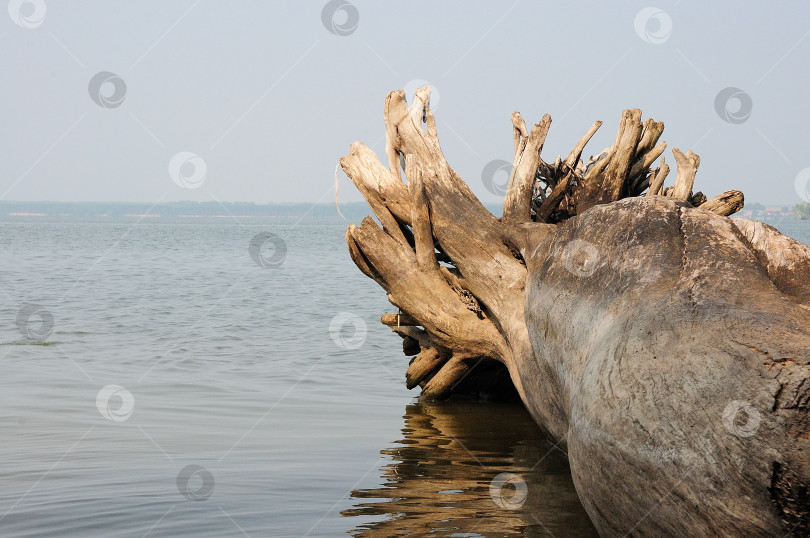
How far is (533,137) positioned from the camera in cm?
746

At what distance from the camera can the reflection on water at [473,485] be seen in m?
4.95

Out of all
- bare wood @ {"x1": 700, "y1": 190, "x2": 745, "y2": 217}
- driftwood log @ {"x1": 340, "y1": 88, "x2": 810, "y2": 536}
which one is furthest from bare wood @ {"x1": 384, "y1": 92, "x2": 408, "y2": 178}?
bare wood @ {"x1": 700, "y1": 190, "x2": 745, "y2": 217}

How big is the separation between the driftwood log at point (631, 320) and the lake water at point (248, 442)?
86 cm

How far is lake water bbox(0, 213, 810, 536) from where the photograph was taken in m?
5.09

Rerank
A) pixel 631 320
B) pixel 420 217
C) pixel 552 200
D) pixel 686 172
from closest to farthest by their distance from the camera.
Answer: pixel 631 320, pixel 420 217, pixel 686 172, pixel 552 200

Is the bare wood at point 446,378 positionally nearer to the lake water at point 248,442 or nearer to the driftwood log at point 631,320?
the lake water at point 248,442

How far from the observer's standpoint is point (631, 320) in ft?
13.6

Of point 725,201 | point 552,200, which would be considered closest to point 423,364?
point 552,200

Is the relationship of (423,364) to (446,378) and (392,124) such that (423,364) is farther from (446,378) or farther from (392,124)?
(392,124)

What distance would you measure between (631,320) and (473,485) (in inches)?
92.9

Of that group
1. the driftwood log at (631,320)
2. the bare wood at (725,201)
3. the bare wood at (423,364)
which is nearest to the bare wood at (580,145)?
the driftwood log at (631,320)

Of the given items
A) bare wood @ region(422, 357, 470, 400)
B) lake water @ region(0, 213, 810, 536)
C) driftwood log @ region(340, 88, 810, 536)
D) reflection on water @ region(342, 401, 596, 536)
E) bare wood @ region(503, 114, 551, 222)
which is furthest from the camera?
bare wood @ region(422, 357, 470, 400)

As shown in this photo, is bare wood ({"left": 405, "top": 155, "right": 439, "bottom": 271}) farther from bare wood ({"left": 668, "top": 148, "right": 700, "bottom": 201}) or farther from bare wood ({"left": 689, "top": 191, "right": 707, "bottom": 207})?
bare wood ({"left": 689, "top": 191, "right": 707, "bottom": 207})

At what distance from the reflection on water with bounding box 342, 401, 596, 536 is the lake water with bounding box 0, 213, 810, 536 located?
0.07 ft
